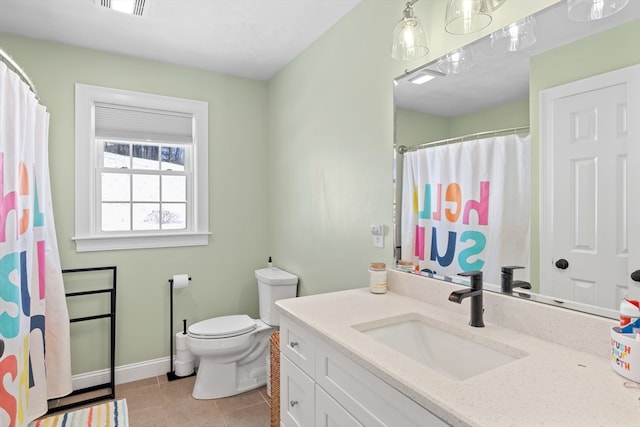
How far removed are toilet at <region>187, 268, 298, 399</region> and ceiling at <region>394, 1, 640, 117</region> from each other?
5.33 feet

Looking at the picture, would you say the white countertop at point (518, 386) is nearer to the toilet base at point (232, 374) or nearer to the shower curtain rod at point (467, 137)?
the shower curtain rod at point (467, 137)

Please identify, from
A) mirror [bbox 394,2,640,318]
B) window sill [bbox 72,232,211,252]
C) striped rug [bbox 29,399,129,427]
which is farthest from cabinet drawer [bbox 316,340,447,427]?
window sill [bbox 72,232,211,252]

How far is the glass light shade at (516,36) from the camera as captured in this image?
47.3 inches

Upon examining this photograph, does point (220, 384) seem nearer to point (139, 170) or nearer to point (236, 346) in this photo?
point (236, 346)

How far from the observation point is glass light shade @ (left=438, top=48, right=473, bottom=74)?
144 centimetres

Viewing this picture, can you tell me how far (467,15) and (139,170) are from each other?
8.43 ft

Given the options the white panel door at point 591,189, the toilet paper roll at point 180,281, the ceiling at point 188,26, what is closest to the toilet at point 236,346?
the toilet paper roll at point 180,281

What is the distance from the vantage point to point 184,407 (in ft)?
7.61

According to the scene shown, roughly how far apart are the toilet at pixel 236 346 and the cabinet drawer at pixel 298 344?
1.10 metres

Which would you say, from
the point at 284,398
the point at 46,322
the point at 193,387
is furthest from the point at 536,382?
the point at 46,322

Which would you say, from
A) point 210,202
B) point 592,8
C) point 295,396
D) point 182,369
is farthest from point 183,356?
point 592,8

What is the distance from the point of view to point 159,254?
2801 millimetres

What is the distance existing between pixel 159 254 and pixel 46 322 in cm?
84

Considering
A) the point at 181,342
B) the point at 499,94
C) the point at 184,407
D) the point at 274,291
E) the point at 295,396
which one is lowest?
the point at 184,407
